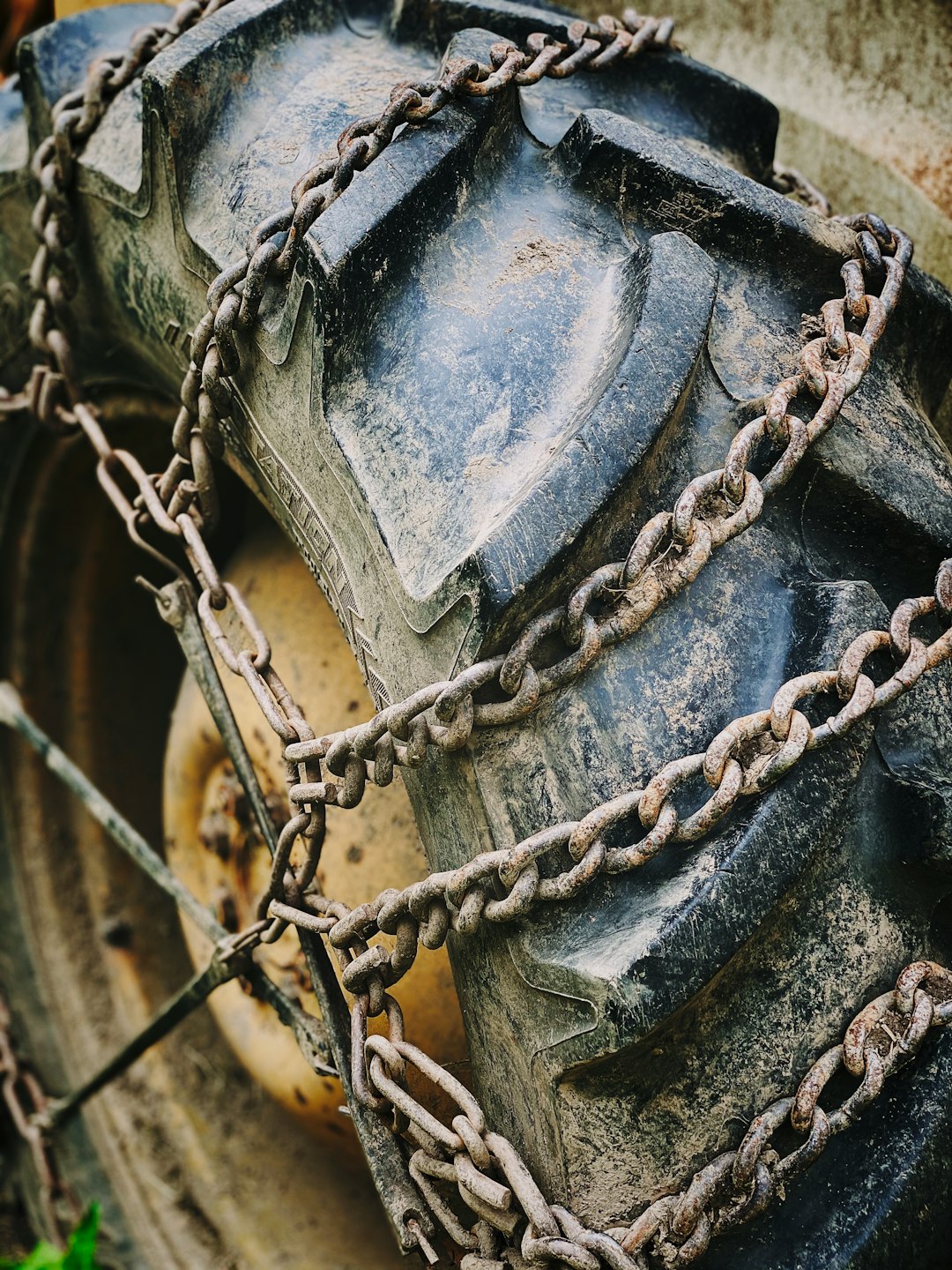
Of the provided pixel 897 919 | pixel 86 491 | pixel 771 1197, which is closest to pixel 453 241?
pixel 897 919

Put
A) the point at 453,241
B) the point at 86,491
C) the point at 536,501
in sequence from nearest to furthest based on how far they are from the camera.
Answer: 1. the point at 536,501
2. the point at 453,241
3. the point at 86,491

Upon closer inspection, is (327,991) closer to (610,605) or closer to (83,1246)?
(610,605)

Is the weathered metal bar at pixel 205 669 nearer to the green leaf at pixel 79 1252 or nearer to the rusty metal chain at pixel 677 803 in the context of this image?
the rusty metal chain at pixel 677 803

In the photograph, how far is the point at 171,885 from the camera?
1.11m

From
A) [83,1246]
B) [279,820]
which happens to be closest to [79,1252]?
[83,1246]

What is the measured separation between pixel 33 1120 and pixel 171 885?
489 millimetres

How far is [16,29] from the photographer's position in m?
1.76

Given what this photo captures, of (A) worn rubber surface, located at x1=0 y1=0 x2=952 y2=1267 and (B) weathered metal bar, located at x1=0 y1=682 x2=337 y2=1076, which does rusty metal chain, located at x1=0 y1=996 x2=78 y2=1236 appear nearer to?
(B) weathered metal bar, located at x1=0 y1=682 x2=337 y2=1076

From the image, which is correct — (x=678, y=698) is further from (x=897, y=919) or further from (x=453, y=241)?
(x=453, y=241)

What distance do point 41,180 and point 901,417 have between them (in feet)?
2.46

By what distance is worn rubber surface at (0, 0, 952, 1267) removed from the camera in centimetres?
68

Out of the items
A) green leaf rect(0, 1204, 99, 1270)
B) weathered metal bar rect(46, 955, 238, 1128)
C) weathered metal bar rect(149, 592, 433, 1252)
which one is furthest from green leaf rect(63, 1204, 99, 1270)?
weathered metal bar rect(149, 592, 433, 1252)

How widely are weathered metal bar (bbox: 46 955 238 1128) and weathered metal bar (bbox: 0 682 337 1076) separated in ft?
0.08

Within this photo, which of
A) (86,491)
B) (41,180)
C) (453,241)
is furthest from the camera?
(86,491)
